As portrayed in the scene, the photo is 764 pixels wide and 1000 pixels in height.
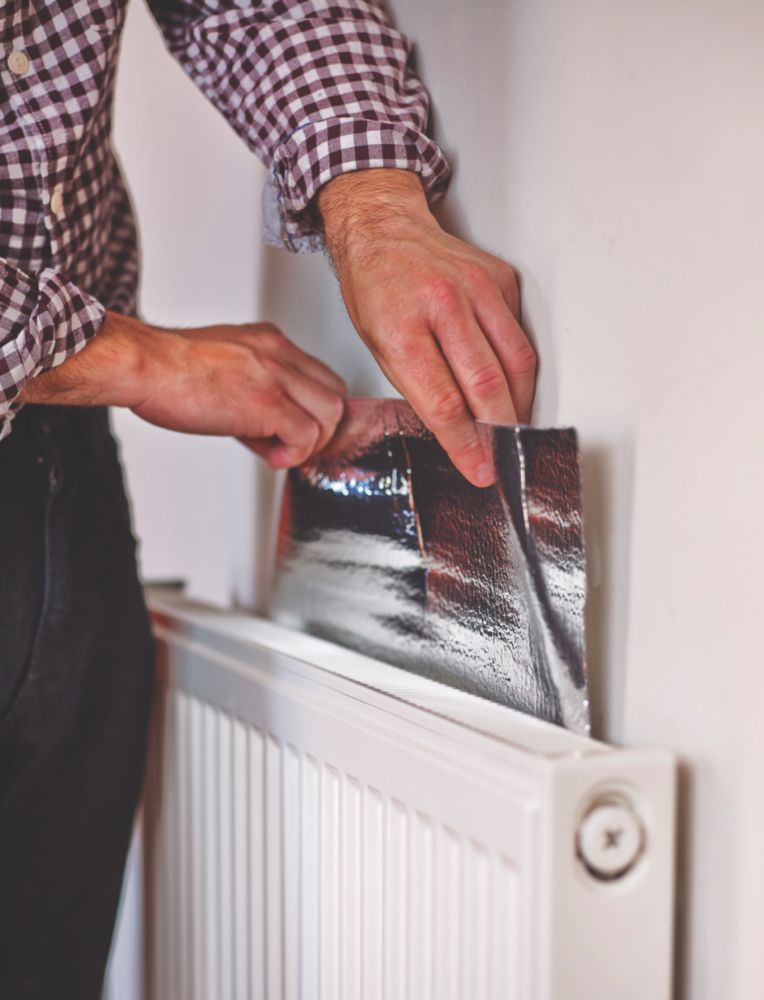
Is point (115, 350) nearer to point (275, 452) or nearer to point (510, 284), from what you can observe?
point (275, 452)

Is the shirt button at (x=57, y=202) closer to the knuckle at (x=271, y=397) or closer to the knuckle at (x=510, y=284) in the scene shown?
the knuckle at (x=271, y=397)

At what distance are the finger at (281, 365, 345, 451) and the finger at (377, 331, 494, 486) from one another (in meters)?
0.19

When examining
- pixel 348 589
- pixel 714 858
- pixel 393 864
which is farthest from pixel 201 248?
pixel 714 858

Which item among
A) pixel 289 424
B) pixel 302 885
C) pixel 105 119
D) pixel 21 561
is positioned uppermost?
pixel 105 119

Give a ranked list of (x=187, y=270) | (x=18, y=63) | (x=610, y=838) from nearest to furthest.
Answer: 1. (x=610, y=838)
2. (x=18, y=63)
3. (x=187, y=270)

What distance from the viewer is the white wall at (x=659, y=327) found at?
53cm

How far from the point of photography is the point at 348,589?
868 millimetres

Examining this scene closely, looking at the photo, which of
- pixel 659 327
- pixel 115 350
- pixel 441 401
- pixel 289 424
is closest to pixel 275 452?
pixel 289 424

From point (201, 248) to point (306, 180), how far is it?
59 centimetres

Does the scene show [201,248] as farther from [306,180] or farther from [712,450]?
[712,450]

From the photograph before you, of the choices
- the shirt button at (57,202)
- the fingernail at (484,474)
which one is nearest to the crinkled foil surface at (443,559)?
the fingernail at (484,474)

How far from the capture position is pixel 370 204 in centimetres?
73

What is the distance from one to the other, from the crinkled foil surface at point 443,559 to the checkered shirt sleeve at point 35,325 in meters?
0.22

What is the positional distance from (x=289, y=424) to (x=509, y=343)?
0.81ft
